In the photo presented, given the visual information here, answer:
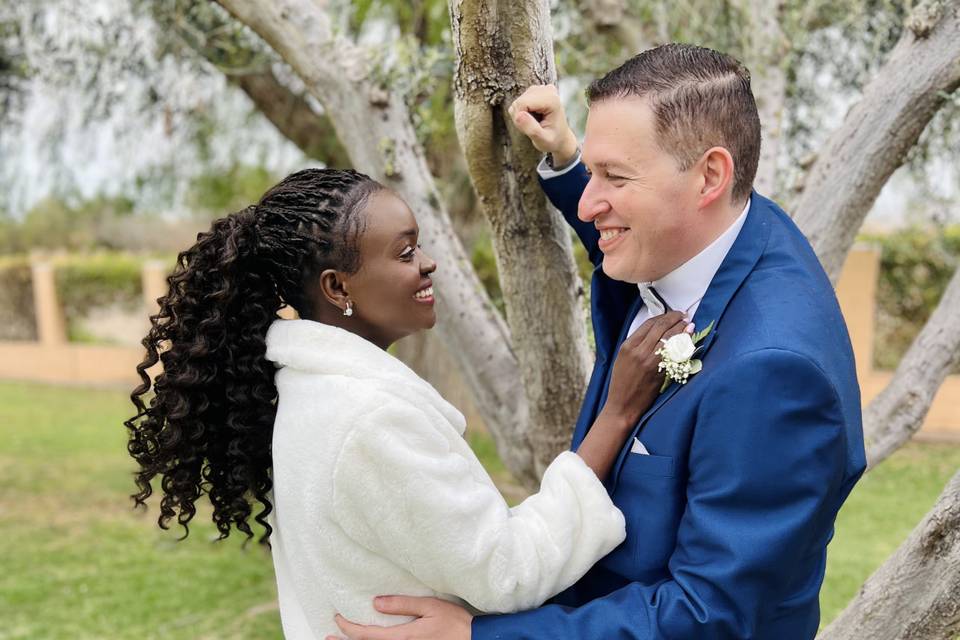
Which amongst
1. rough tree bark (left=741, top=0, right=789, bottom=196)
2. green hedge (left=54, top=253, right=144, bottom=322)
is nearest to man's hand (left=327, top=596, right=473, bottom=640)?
rough tree bark (left=741, top=0, right=789, bottom=196)

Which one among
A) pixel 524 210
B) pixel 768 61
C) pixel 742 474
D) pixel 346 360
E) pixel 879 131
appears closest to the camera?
pixel 742 474

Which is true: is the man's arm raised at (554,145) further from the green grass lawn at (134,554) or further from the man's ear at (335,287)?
the green grass lawn at (134,554)

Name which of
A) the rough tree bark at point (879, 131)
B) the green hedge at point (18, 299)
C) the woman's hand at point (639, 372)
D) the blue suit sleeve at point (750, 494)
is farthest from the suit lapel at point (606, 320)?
the green hedge at point (18, 299)

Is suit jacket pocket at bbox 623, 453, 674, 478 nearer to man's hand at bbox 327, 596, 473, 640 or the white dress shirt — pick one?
the white dress shirt

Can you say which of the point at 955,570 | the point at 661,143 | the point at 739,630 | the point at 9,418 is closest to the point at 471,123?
the point at 661,143

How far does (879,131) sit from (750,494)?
1.55 metres

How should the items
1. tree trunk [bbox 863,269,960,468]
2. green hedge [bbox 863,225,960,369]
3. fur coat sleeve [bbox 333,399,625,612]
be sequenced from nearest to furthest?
1. fur coat sleeve [bbox 333,399,625,612]
2. tree trunk [bbox 863,269,960,468]
3. green hedge [bbox 863,225,960,369]

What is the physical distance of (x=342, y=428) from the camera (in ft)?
5.39

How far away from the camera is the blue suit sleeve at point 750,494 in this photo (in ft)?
4.87

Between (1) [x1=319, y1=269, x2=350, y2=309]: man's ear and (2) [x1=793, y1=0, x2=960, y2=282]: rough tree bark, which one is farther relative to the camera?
(2) [x1=793, y1=0, x2=960, y2=282]: rough tree bark

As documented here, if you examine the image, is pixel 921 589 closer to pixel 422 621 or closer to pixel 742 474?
pixel 742 474

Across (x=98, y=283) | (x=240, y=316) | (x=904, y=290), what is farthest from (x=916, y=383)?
(x=98, y=283)

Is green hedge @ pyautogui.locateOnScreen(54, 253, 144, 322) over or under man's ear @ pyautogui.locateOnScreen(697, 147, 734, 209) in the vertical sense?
under

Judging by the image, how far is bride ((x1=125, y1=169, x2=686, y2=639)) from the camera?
5.40ft
